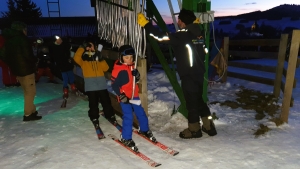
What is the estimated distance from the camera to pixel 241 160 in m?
3.21

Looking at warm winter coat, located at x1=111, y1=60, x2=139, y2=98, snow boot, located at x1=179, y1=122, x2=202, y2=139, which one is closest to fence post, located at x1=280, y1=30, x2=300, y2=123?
snow boot, located at x1=179, y1=122, x2=202, y2=139

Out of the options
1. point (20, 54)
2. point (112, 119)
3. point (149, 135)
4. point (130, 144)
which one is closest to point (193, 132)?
point (149, 135)

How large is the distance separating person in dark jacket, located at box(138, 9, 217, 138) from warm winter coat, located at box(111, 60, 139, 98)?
669 millimetres

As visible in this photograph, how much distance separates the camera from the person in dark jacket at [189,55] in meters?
3.50

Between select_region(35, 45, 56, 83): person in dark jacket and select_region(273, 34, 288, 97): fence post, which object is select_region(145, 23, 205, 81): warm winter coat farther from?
select_region(35, 45, 56, 83): person in dark jacket

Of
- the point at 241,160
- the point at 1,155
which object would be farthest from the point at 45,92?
the point at 241,160

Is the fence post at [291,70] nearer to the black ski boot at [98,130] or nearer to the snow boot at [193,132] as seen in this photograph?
the snow boot at [193,132]

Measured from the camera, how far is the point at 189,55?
11.8 ft

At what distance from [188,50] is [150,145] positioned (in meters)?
1.64

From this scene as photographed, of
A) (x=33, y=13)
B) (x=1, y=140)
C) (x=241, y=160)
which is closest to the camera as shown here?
(x=241, y=160)

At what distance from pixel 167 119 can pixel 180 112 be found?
316 millimetres

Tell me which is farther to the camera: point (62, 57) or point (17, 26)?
point (62, 57)

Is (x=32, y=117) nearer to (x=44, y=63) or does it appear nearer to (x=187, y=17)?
(x=187, y=17)

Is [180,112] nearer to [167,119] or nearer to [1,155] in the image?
[167,119]
